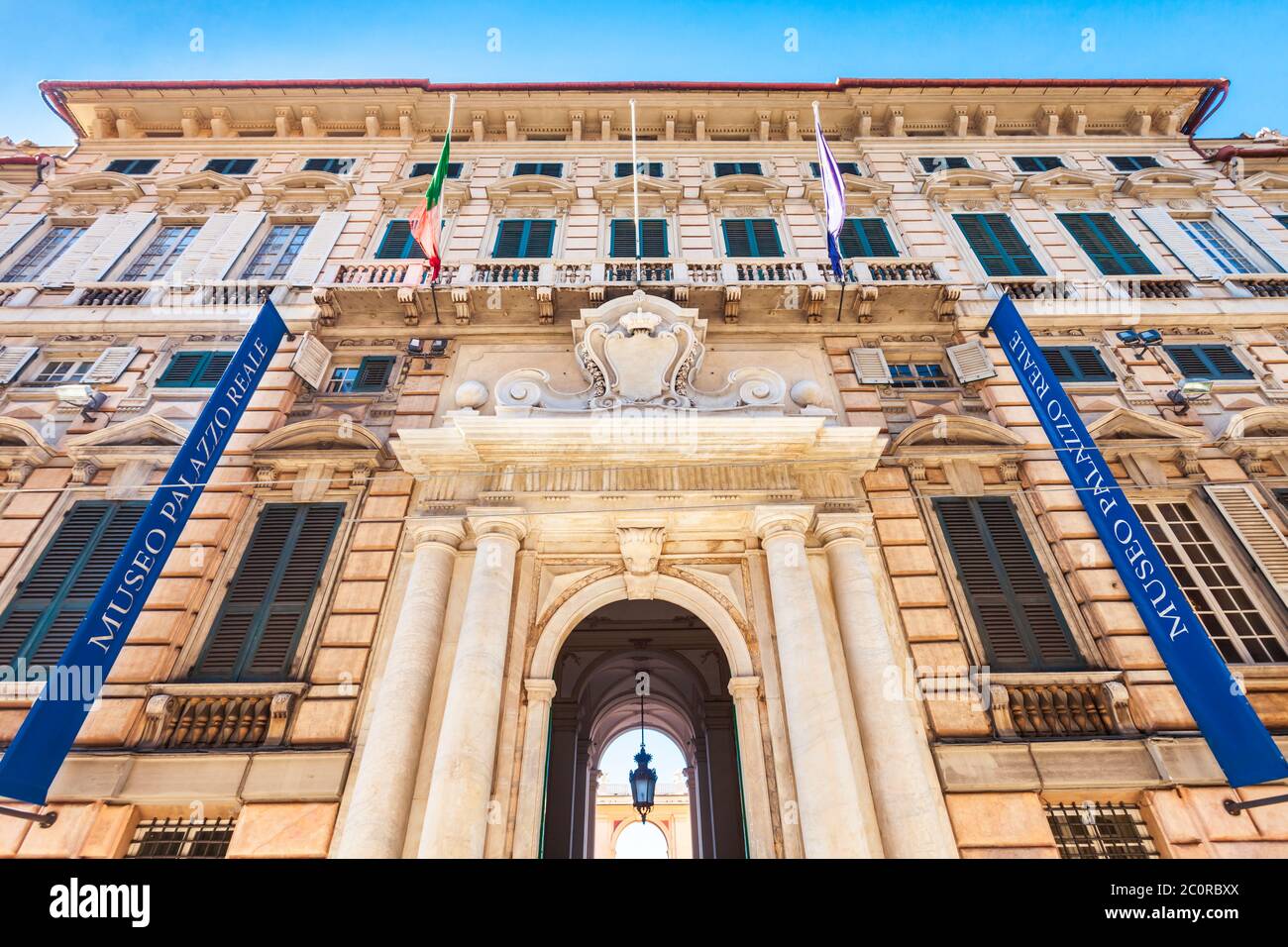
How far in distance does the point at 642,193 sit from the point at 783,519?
11.7 metres

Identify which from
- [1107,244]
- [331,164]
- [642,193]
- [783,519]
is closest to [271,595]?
[783,519]

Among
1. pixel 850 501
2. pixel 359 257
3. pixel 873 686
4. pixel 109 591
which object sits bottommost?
pixel 873 686

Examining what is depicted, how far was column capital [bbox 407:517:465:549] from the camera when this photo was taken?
10.6 meters

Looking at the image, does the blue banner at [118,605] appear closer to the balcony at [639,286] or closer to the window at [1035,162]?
the balcony at [639,286]

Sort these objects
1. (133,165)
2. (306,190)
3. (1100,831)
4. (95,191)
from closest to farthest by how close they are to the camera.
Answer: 1. (1100,831)
2. (95,191)
3. (306,190)
4. (133,165)

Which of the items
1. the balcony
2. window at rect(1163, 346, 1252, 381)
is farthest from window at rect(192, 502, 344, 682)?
window at rect(1163, 346, 1252, 381)

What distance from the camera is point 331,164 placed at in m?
18.9

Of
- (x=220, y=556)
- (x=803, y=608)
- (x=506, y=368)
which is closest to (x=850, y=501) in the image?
(x=803, y=608)

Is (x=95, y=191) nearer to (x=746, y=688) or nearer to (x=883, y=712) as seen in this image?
(x=746, y=688)

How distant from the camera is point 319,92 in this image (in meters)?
19.4

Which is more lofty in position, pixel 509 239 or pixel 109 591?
pixel 509 239

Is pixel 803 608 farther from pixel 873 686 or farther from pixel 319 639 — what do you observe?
pixel 319 639

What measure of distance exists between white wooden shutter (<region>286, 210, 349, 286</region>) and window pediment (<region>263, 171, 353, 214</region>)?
0.62m
